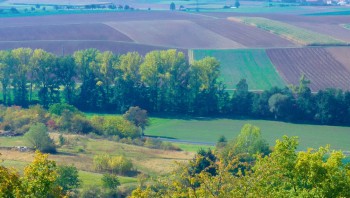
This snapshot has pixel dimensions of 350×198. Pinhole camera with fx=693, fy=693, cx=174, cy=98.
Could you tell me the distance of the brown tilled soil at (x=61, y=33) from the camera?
329ft

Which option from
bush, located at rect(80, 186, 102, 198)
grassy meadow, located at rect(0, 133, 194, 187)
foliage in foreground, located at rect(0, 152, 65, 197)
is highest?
foliage in foreground, located at rect(0, 152, 65, 197)

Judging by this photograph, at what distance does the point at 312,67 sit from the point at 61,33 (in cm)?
3908

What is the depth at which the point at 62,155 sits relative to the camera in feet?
159

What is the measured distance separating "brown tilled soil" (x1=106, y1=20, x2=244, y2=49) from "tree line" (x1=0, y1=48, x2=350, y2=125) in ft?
66.1

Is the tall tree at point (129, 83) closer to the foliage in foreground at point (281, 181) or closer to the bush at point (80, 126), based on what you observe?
the bush at point (80, 126)

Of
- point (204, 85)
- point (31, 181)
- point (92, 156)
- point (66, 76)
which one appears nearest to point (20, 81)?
point (66, 76)

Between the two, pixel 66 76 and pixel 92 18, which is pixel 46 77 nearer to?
pixel 66 76

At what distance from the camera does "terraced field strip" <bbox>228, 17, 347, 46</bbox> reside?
98.5 meters

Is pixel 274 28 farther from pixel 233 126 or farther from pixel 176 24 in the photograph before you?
pixel 233 126

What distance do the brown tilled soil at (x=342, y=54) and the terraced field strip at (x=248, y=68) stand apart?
A: 8582 millimetres

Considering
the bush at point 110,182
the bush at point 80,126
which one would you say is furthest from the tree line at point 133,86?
the bush at point 110,182

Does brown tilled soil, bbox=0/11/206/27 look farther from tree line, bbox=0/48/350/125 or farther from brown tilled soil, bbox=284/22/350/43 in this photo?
tree line, bbox=0/48/350/125

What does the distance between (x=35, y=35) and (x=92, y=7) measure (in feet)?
155

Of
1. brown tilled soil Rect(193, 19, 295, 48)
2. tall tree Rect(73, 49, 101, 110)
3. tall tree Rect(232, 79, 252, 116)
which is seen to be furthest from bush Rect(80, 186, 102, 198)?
brown tilled soil Rect(193, 19, 295, 48)
